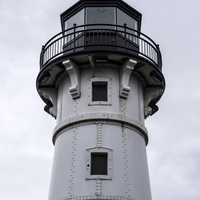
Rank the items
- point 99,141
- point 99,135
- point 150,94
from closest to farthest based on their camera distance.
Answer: point 99,141
point 99,135
point 150,94

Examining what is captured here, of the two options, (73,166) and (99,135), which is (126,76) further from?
(73,166)

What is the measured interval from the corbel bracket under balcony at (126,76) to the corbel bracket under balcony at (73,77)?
174cm

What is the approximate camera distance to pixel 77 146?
17141 mm

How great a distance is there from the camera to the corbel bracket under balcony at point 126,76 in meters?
18.1

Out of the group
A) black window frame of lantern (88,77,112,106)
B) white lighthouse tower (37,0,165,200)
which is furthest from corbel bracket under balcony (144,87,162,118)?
black window frame of lantern (88,77,112,106)

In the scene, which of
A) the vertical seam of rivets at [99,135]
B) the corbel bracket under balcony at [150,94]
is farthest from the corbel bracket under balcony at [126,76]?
the corbel bracket under balcony at [150,94]

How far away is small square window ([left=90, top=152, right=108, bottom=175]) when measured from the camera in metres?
16.5

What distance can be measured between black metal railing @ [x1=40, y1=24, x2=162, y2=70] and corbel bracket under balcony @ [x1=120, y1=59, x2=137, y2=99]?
17.8 inches

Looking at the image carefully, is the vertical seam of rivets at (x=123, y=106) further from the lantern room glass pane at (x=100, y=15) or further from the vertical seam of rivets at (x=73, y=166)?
the lantern room glass pane at (x=100, y=15)

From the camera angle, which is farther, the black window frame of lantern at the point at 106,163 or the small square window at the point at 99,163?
the small square window at the point at 99,163

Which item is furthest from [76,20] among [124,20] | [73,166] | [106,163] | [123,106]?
[106,163]

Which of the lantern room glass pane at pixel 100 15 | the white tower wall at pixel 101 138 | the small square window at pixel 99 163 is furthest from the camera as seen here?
the lantern room glass pane at pixel 100 15

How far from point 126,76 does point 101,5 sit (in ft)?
12.4

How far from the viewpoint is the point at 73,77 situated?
60.0 ft
